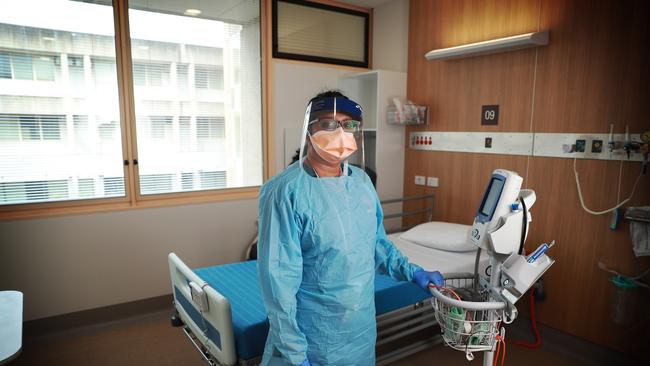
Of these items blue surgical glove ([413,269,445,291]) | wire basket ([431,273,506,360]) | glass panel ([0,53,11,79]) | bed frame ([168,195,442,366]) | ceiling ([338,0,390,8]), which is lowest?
bed frame ([168,195,442,366])

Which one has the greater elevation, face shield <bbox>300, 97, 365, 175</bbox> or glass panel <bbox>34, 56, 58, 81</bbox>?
glass panel <bbox>34, 56, 58, 81</bbox>

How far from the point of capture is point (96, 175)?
3023 mm

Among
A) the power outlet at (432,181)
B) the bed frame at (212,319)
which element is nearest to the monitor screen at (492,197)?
the bed frame at (212,319)

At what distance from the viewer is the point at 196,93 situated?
3.34 m

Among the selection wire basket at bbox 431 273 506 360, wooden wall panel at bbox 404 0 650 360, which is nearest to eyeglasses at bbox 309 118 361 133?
wire basket at bbox 431 273 506 360

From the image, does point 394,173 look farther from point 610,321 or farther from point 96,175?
point 96,175

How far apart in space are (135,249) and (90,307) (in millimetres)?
507

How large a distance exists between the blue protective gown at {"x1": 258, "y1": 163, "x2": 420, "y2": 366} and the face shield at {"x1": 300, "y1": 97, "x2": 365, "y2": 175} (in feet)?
0.29

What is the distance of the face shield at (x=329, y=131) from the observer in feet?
5.11

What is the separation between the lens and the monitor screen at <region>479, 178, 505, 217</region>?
1505 mm

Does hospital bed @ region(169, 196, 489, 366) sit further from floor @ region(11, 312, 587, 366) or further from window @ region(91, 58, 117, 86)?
window @ region(91, 58, 117, 86)

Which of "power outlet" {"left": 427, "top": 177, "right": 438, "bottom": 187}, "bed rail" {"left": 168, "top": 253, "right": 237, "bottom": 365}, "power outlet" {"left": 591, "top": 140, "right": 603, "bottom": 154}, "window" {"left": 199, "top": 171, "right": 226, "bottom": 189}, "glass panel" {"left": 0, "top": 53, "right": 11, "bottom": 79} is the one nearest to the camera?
"bed rail" {"left": 168, "top": 253, "right": 237, "bottom": 365}

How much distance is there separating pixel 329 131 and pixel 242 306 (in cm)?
96

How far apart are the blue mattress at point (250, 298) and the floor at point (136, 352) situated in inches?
25.6
